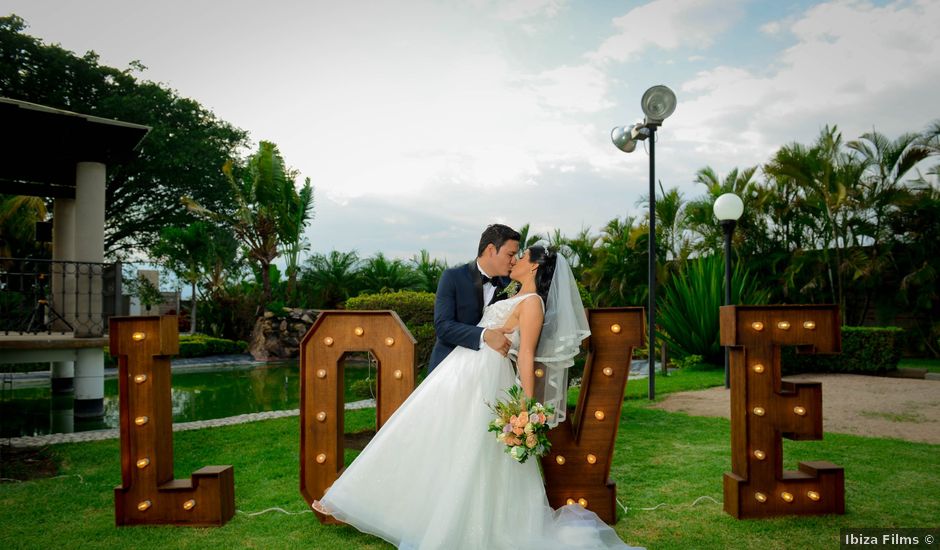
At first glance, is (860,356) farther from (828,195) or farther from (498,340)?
(498,340)

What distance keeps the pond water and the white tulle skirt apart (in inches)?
182

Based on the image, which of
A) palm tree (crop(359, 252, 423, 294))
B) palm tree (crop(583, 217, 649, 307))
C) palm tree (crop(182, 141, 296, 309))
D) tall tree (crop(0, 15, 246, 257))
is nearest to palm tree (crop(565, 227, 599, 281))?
palm tree (crop(583, 217, 649, 307))

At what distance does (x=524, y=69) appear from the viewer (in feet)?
32.6

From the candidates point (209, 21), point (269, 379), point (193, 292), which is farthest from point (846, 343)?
point (193, 292)

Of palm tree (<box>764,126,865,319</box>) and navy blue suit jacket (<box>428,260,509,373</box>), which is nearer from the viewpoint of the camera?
navy blue suit jacket (<box>428,260,509,373</box>)

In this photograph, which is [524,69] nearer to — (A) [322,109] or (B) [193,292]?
(A) [322,109]

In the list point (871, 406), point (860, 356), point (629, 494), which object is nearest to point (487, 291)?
point (629, 494)

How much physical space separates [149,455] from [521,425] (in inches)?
104

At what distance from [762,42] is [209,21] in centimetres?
1182

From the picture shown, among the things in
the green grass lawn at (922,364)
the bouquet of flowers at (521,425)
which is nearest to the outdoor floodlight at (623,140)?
the bouquet of flowers at (521,425)

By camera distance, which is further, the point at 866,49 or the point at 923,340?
the point at 923,340

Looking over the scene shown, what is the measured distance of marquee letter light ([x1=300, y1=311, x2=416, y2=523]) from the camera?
409 cm

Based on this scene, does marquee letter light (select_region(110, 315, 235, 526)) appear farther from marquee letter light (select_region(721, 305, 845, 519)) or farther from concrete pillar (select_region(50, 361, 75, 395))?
concrete pillar (select_region(50, 361, 75, 395))

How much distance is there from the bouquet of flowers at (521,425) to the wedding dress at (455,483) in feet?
0.74
